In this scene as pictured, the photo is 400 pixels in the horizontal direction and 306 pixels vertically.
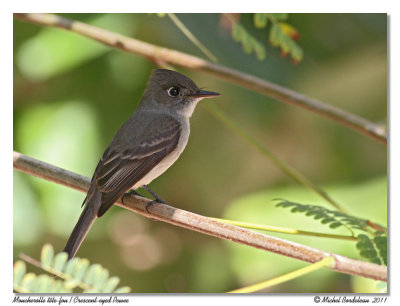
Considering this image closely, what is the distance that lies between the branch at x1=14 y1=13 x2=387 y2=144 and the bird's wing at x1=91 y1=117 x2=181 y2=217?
36 centimetres

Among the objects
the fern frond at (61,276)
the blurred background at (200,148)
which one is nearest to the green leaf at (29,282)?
the fern frond at (61,276)

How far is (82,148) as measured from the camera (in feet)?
11.6

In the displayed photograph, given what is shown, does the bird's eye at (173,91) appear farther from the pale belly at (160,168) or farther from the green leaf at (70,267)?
the green leaf at (70,267)

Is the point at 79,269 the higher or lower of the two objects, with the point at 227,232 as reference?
lower

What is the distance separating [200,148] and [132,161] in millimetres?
984

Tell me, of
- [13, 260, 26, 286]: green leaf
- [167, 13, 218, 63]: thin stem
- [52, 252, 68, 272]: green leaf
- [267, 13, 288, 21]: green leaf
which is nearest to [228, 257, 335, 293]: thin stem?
[52, 252, 68, 272]: green leaf

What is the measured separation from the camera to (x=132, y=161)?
9.59 ft

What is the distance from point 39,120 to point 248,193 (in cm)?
138

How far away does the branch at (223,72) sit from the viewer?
9.82 feet

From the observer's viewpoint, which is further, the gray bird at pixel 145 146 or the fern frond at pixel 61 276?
the gray bird at pixel 145 146

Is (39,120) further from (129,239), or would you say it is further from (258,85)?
(258,85)

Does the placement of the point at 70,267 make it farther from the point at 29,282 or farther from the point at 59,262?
the point at 29,282

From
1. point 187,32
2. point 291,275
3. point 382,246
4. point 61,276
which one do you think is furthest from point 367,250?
point 187,32
